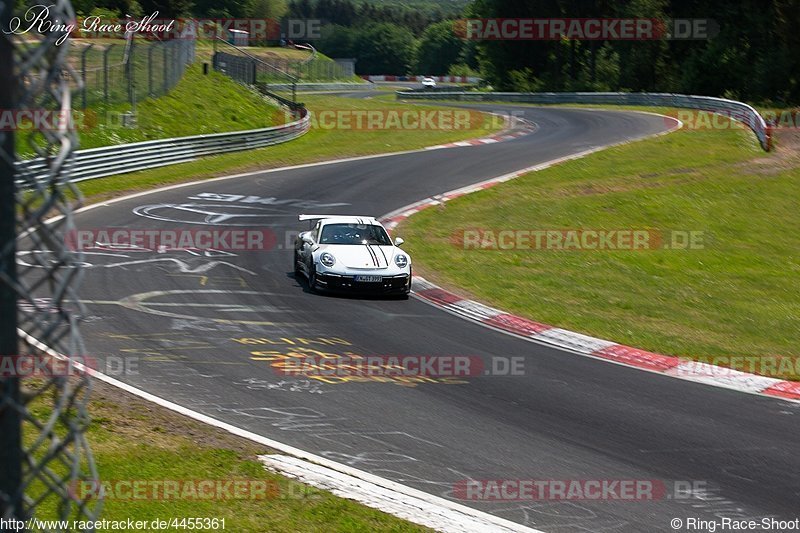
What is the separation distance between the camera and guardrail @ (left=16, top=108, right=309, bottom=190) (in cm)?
2870

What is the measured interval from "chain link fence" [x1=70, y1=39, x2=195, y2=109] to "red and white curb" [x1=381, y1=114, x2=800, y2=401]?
18124mm

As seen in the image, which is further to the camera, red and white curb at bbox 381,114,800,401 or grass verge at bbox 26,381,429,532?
red and white curb at bbox 381,114,800,401

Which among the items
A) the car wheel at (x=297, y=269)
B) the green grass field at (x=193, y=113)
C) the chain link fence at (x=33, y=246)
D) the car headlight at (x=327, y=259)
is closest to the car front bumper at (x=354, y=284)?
the car headlight at (x=327, y=259)

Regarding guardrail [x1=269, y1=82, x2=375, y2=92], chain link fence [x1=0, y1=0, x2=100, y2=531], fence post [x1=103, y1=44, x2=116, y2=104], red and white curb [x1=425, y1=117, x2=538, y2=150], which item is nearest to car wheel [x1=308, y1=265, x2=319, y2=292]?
chain link fence [x1=0, y1=0, x2=100, y2=531]

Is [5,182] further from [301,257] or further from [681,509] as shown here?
[301,257]

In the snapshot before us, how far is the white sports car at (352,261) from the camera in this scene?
16.8 metres

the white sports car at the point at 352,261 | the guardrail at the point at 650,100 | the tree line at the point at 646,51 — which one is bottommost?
the white sports car at the point at 352,261

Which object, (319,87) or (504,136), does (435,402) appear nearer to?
(504,136)

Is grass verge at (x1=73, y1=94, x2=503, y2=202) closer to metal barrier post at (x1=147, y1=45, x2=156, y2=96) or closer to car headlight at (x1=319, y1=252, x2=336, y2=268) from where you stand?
metal barrier post at (x1=147, y1=45, x2=156, y2=96)

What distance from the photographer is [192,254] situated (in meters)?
19.6

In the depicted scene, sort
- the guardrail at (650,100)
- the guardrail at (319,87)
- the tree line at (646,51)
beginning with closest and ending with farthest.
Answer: the guardrail at (650,100) → the tree line at (646,51) → the guardrail at (319,87)

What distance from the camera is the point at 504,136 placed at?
4466 centimetres

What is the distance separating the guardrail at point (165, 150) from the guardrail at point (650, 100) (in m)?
20.1

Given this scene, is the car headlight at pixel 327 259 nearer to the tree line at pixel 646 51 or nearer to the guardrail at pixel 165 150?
the guardrail at pixel 165 150
